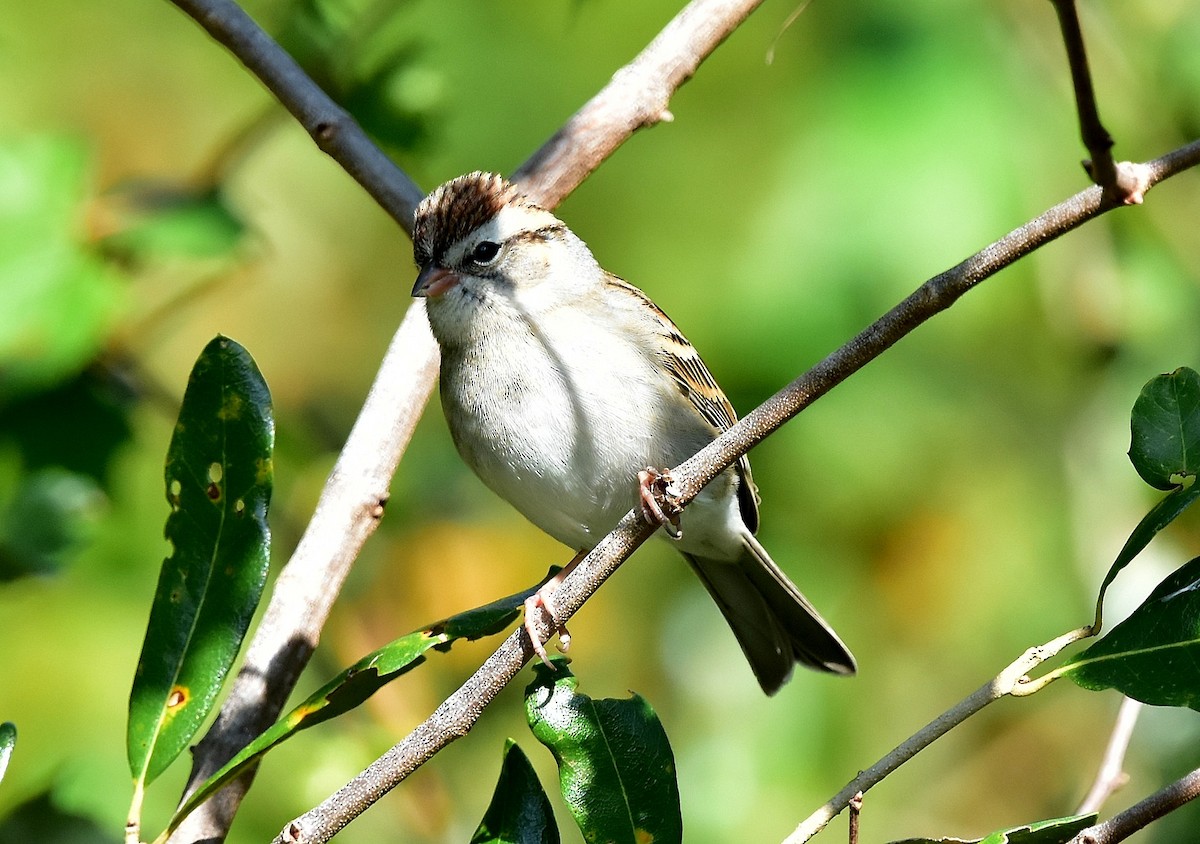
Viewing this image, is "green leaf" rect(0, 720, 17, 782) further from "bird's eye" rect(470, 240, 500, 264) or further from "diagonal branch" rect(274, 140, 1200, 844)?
"bird's eye" rect(470, 240, 500, 264)

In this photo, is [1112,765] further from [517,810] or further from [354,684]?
[354,684]

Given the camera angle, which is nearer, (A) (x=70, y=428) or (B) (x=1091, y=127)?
(B) (x=1091, y=127)

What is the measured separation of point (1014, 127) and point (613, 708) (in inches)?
86.0

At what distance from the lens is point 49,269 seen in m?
2.83

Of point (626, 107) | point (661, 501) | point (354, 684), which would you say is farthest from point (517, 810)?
point (626, 107)

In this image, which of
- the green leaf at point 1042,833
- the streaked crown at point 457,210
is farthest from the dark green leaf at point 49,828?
the green leaf at point 1042,833

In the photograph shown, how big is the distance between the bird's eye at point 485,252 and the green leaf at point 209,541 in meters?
0.96

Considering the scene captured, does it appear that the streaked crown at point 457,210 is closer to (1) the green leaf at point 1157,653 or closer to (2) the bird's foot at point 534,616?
(2) the bird's foot at point 534,616

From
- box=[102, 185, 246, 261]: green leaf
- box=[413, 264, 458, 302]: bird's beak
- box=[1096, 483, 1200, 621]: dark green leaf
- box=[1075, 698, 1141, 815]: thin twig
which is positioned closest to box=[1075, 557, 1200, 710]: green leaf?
box=[1096, 483, 1200, 621]: dark green leaf

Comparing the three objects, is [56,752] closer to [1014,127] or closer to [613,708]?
[613,708]

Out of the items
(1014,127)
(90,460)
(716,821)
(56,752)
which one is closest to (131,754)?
(90,460)

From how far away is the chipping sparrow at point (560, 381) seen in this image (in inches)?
105

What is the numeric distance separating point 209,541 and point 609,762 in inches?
28.1

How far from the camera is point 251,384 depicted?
6.43 ft
